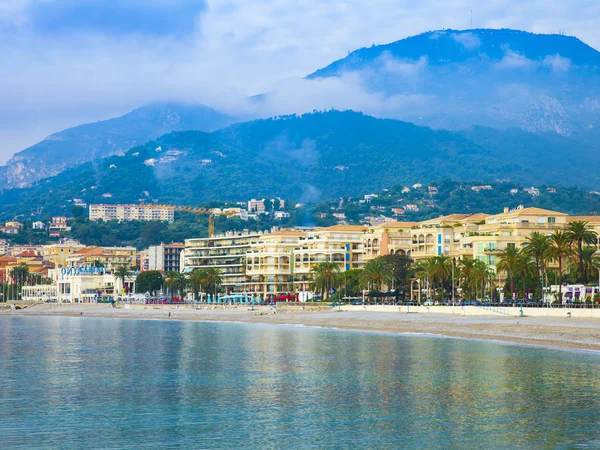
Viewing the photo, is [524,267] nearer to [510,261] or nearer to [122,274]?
[510,261]

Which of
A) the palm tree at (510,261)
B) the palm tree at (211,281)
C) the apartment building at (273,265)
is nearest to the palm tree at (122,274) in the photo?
the palm tree at (211,281)

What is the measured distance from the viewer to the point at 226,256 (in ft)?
537

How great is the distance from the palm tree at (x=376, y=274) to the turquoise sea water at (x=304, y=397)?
4712 centimetres

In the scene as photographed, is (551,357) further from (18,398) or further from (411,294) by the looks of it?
(411,294)

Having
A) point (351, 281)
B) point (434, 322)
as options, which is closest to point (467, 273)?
point (434, 322)

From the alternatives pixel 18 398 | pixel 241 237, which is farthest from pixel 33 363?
pixel 241 237

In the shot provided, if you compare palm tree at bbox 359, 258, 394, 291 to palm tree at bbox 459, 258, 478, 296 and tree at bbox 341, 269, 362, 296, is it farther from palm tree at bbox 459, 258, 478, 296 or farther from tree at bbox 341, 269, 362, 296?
palm tree at bbox 459, 258, 478, 296

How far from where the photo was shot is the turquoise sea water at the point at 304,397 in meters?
27.2

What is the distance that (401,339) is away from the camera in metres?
64.6

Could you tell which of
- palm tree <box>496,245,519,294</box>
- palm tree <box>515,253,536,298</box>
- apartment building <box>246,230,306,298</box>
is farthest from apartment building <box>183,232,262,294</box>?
palm tree <box>515,253,536,298</box>

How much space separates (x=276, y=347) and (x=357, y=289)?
56.9m

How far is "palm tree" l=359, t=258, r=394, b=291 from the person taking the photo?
105m

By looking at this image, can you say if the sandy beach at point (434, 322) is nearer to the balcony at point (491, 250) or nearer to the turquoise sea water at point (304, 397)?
the turquoise sea water at point (304, 397)

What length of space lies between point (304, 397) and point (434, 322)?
39.6 meters
